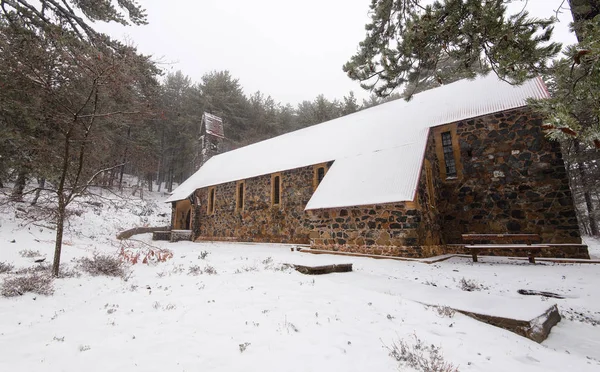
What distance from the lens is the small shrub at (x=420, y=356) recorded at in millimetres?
2377

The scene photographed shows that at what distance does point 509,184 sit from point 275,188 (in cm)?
1017

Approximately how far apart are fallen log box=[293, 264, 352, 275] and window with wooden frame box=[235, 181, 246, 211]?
1030 cm

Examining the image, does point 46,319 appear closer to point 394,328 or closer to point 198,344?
point 198,344

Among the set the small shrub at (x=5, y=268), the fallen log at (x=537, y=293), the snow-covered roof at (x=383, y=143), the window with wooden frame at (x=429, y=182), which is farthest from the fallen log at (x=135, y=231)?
the fallen log at (x=537, y=293)

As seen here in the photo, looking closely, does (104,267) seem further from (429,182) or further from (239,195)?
(429,182)

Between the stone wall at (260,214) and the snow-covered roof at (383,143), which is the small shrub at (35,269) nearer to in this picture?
the snow-covered roof at (383,143)

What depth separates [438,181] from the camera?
34.2 ft

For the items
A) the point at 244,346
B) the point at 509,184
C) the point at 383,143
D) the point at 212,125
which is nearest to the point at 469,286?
the point at 244,346

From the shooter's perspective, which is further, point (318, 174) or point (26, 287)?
point (318, 174)

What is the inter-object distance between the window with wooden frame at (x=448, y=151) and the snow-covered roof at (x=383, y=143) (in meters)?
0.37

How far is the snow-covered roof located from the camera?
30.4ft

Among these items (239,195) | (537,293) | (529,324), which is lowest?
(537,293)

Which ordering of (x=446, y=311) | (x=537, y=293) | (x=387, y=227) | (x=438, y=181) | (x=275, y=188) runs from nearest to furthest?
(x=446, y=311) → (x=537, y=293) → (x=387, y=227) → (x=438, y=181) → (x=275, y=188)

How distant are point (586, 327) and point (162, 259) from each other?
10.00 m
